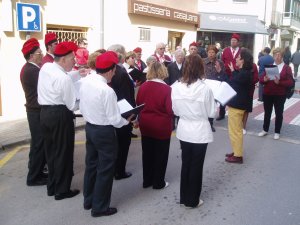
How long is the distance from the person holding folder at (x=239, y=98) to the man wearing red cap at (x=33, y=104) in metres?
2.94

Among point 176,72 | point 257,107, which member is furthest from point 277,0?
point 176,72

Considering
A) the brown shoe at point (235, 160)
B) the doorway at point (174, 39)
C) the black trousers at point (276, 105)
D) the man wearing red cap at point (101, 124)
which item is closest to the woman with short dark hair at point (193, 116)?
the man wearing red cap at point (101, 124)

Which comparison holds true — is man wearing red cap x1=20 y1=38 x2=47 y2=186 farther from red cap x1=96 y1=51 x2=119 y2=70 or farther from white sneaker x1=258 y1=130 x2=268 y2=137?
white sneaker x1=258 y1=130 x2=268 y2=137

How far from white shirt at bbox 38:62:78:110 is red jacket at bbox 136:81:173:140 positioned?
91cm

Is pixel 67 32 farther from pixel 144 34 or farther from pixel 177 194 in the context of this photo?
pixel 177 194

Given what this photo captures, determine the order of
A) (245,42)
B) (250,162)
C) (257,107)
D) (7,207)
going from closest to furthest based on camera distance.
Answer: (7,207), (250,162), (257,107), (245,42)

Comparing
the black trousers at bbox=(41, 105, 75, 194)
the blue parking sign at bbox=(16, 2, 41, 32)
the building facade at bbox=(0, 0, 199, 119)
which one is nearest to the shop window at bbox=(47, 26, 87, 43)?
the building facade at bbox=(0, 0, 199, 119)

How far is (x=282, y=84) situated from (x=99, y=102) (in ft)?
15.3

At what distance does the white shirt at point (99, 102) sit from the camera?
Result: 3568 millimetres

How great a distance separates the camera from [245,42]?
2892cm

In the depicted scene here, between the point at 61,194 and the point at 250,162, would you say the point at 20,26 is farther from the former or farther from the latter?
the point at 250,162

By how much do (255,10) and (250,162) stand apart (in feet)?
77.6

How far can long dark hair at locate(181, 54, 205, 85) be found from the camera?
12.8 feet

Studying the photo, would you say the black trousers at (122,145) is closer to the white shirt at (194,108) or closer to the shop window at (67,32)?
the white shirt at (194,108)
